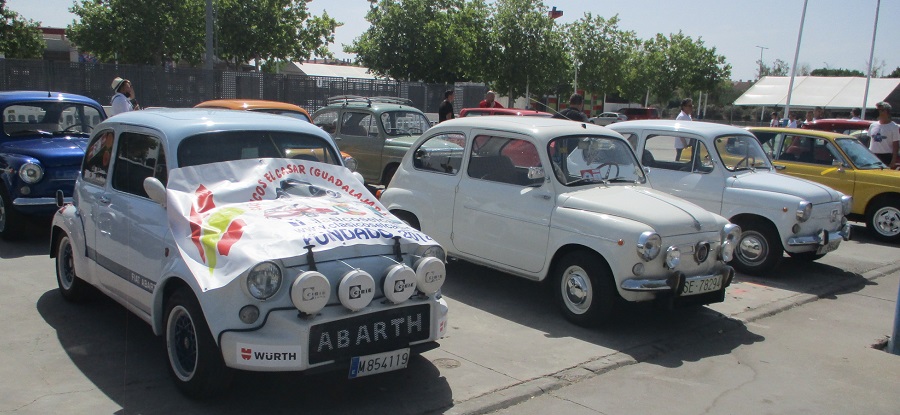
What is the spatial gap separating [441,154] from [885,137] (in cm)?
951

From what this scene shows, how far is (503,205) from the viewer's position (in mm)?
7188

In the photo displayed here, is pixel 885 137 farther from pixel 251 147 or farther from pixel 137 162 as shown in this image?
pixel 137 162

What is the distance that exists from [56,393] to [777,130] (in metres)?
10.8

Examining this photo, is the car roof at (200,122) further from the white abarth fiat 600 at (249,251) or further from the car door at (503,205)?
the car door at (503,205)

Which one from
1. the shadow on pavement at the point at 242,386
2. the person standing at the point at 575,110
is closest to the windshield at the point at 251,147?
the shadow on pavement at the point at 242,386

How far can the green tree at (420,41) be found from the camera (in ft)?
111

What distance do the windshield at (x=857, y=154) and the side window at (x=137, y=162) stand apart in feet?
33.6

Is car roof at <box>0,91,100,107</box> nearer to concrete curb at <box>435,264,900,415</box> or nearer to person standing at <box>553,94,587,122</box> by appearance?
person standing at <box>553,94,587,122</box>

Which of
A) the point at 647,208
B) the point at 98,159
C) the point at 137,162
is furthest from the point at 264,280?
the point at 647,208

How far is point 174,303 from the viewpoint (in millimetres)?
4594

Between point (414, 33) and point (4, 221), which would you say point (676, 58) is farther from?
point (4, 221)

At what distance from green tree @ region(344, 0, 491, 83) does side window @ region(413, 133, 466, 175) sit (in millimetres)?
26256

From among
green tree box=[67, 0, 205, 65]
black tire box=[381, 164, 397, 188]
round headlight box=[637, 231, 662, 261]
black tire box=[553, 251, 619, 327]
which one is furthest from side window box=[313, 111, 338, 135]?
green tree box=[67, 0, 205, 65]

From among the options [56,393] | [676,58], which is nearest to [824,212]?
[56,393]
